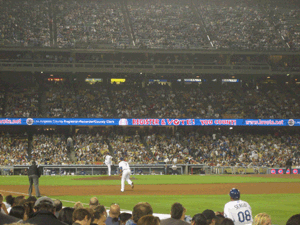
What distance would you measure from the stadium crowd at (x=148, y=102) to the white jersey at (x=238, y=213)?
41.5m

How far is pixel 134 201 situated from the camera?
1822 centimetres

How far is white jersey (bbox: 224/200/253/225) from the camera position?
836 cm

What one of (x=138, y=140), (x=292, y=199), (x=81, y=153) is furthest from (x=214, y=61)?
(x=292, y=199)

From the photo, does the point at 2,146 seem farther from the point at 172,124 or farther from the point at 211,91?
the point at 211,91

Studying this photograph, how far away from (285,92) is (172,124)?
17858 millimetres

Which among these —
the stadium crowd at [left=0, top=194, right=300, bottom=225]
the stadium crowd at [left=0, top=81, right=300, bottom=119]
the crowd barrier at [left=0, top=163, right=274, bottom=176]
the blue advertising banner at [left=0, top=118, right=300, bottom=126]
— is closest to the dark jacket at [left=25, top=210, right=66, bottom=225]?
the stadium crowd at [left=0, top=194, right=300, bottom=225]

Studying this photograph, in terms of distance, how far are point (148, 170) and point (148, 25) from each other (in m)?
22.6

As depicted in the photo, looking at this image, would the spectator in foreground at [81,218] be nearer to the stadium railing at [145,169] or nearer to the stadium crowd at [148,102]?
the stadium railing at [145,169]

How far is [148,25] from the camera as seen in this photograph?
56812mm

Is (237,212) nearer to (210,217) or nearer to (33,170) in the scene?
(210,217)

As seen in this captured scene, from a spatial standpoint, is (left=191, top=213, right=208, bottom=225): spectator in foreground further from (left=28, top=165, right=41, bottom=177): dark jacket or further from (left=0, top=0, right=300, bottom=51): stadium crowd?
(left=0, top=0, right=300, bottom=51): stadium crowd

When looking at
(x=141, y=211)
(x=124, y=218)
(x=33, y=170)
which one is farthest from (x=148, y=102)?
(x=141, y=211)

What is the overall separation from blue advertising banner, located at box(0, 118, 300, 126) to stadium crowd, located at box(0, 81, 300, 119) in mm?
812

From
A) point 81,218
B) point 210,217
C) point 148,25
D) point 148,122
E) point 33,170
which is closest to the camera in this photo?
point 81,218
